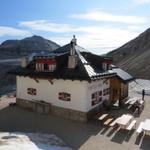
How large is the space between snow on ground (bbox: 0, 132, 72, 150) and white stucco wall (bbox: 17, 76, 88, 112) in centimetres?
411

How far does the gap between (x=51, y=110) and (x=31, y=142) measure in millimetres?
6867

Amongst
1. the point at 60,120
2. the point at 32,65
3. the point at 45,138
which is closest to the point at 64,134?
the point at 45,138

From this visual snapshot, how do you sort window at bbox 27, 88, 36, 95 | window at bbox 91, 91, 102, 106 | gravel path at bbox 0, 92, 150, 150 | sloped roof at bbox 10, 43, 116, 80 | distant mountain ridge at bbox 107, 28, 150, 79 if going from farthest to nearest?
distant mountain ridge at bbox 107, 28, 150, 79 → window at bbox 27, 88, 36, 95 → window at bbox 91, 91, 102, 106 → sloped roof at bbox 10, 43, 116, 80 → gravel path at bbox 0, 92, 150, 150

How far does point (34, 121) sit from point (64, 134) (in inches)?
144

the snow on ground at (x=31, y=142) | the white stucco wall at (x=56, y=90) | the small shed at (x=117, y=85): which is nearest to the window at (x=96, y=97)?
the white stucco wall at (x=56, y=90)

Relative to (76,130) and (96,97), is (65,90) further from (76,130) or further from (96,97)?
(76,130)

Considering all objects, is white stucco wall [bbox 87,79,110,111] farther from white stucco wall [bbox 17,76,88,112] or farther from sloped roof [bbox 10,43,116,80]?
A: sloped roof [bbox 10,43,116,80]

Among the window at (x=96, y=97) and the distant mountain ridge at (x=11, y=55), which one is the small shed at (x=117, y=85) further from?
the distant mountain ridge at (x=11, y=55)

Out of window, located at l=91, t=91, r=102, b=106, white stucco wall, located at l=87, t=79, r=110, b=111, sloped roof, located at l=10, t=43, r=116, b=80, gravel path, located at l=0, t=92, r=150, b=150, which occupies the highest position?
sloped roof, located at l=10, t=43, r=116, b=80

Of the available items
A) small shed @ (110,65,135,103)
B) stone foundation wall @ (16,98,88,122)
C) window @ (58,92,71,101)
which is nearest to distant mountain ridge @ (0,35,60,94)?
stone foundation wall @ (16,98,88,122)

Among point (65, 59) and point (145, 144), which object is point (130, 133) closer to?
point (145, 144)

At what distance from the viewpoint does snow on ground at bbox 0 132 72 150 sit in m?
11.1

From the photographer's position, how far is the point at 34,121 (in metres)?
17.2

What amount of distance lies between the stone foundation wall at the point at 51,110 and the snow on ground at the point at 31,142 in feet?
12.2
